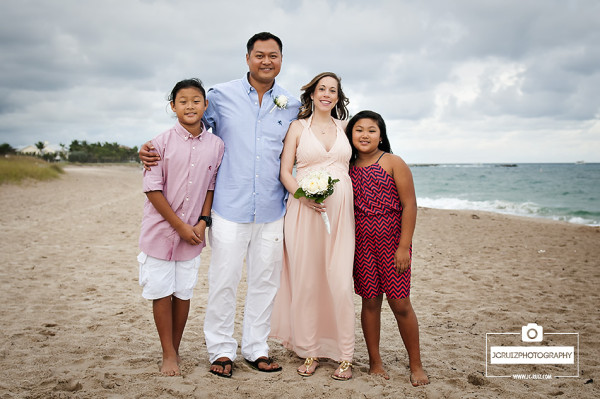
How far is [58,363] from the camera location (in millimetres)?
3812

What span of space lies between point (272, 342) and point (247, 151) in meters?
2.33

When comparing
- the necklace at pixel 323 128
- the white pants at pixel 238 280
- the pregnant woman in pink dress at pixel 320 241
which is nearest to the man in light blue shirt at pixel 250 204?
the white pants at pixel 238 280

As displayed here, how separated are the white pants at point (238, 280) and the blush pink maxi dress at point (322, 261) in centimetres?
19

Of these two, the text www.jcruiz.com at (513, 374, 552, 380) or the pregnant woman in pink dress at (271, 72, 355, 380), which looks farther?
the text www.jcruiz.com at (513, 374, 552, 380)

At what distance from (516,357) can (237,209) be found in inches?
132

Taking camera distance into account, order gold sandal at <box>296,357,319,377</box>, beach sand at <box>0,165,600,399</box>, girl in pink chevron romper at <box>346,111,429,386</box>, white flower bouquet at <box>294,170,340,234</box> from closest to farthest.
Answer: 1. white flower bouquet at <box>294,170,340,234</box>
2. beach sand at <box>0,165,600,399</box>
3. girl in pink chevron romper at <box>346,111,429,386</box>
4. gold sandal at <box>296,357,319,377</box>

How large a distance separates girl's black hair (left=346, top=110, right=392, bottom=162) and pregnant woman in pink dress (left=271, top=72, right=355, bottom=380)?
10 centimetres

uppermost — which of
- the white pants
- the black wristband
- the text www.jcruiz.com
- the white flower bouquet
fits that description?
the white flower bouquet

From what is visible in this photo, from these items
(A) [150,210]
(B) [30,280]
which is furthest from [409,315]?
(B) [30,280]

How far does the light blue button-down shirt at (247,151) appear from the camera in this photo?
3.74 m

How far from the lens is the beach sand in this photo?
3.53 m

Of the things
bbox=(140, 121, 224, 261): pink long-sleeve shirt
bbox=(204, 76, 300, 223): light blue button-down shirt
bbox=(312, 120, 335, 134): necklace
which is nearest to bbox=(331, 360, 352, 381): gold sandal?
bbox=(204, 76, 300, 223): light blue button-down shirt

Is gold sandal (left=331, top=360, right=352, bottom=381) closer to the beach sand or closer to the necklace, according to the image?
the beach sand

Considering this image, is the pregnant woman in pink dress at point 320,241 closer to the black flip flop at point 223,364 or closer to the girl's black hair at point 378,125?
the girl's black hair at point 378,125
